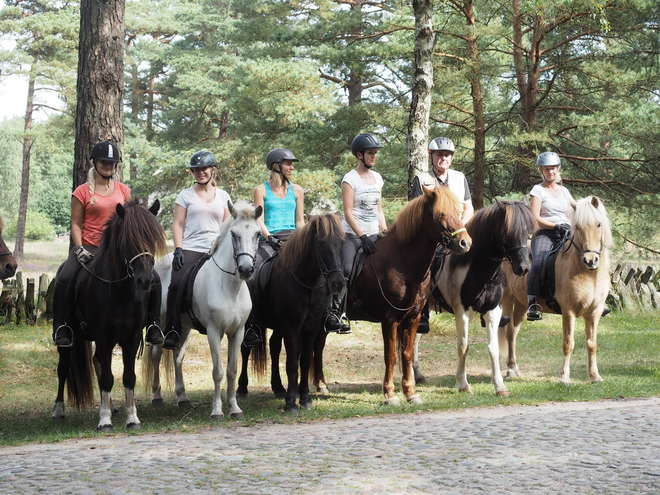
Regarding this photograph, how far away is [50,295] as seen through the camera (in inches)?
632

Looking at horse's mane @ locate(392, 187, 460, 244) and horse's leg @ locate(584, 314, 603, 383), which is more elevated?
horse's mane @ locate(392, 187, 460, 244)

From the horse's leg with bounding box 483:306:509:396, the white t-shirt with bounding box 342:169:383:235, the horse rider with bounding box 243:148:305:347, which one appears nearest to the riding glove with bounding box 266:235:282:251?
the horse rider with bounding box 243:148:305:347

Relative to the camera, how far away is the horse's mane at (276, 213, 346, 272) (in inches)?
317

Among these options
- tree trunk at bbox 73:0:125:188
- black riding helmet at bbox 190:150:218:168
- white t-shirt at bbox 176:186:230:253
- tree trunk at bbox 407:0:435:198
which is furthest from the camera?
tree trunk at bbox 407:0:435:198

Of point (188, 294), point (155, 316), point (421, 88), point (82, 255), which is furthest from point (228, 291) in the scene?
point (421, 88)

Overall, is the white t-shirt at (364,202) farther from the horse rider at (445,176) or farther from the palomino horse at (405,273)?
the horse rider at (445,176)

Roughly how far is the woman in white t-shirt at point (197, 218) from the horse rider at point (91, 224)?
530 millimetres

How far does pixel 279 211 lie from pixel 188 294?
62.6 inches

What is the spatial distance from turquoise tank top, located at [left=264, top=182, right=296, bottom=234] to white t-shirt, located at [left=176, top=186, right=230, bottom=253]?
61cm

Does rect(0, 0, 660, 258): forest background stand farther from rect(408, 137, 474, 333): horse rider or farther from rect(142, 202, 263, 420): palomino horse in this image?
rect(142, 202, 263, 420): palomino horse

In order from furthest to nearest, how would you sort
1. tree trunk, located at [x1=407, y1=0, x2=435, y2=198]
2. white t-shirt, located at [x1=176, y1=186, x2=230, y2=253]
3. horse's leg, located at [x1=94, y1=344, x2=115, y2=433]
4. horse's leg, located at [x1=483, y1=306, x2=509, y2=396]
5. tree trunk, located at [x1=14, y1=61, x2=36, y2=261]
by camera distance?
tree trunk, located at [x1=14, y1=61, x2=36, y2=261] < tree trunk, located at [x1=407, y1=0, x2=435, y2=198] < horse's leg, located at [x1=483, y1=306, x2=509, y2=396] < white t-shirt, located at [x1=176, y1=186, x2=230, y2=253] < horse's leg, located at [x1=94, y1=344, x2=115, y2=433]

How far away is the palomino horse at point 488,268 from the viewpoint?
893 centimetres

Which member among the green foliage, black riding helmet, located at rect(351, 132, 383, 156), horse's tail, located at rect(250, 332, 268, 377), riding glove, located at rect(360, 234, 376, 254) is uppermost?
the green foliage

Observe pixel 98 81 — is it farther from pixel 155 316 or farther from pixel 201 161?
pixel 155 316
